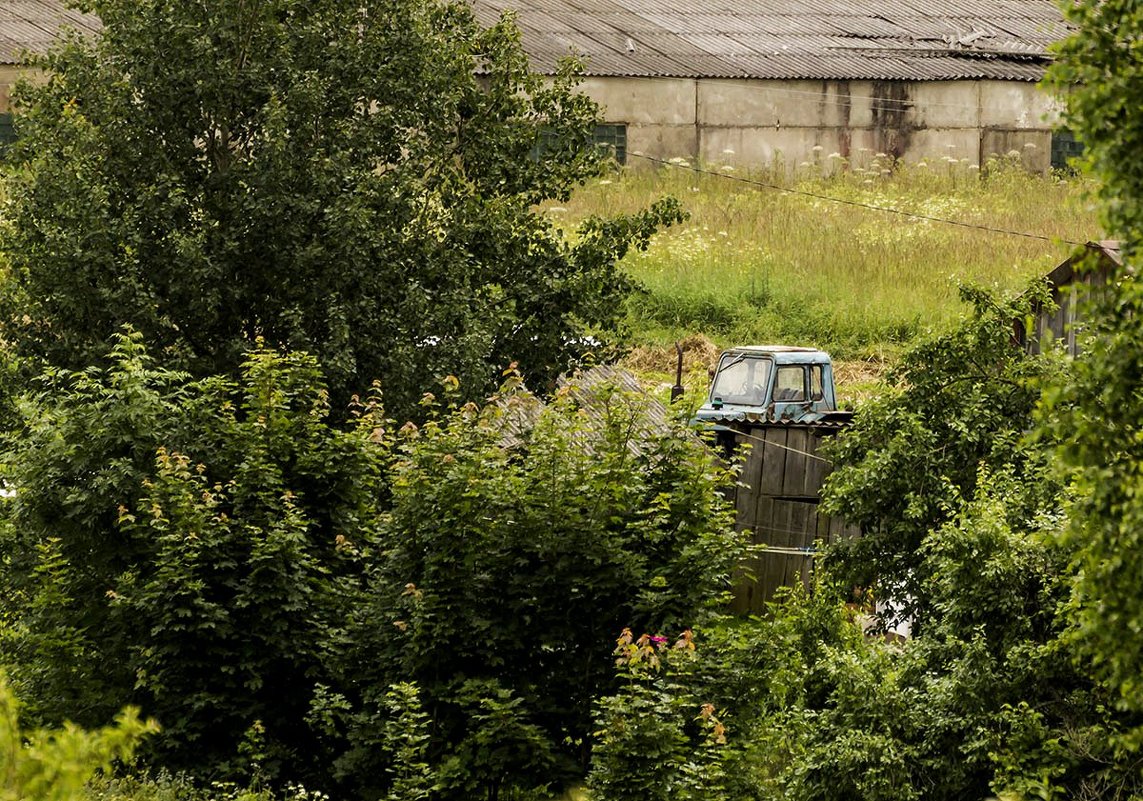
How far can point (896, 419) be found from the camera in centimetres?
1438

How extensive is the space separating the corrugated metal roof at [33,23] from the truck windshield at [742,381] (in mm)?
19924

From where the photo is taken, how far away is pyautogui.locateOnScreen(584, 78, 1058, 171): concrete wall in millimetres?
41312

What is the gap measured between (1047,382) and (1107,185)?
1.15 meters

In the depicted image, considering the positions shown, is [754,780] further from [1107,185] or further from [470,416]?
[1107,185]

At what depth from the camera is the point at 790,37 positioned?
45.6m

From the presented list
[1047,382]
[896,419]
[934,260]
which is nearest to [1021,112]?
[934,260]

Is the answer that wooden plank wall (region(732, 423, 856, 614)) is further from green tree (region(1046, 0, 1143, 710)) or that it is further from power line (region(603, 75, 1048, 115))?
power line (region(603, 75, 1048, 115))

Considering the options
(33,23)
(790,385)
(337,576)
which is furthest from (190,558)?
(33,23)

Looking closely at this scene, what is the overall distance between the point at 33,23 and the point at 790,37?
19582mm

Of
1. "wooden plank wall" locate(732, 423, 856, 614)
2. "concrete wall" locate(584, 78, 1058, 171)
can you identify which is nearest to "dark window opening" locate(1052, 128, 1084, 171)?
"concrete wall" locate(584, 78, 1058, 171)

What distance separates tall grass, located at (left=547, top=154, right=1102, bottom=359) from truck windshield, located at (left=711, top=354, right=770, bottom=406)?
5.37 metres

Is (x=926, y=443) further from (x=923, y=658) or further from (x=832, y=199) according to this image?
(x=832, y=199)

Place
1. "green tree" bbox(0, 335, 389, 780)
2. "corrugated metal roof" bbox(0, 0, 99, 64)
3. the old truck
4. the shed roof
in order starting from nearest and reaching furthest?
"green tree" bbox(0, 335, 389, 780), the old truck, "corrugated metal roof" bbox(0, 0, 99, 64), the shed roof

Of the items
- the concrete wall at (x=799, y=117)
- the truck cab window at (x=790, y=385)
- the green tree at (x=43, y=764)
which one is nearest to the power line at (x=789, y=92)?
the concrete wall at (x=799, y=117)
